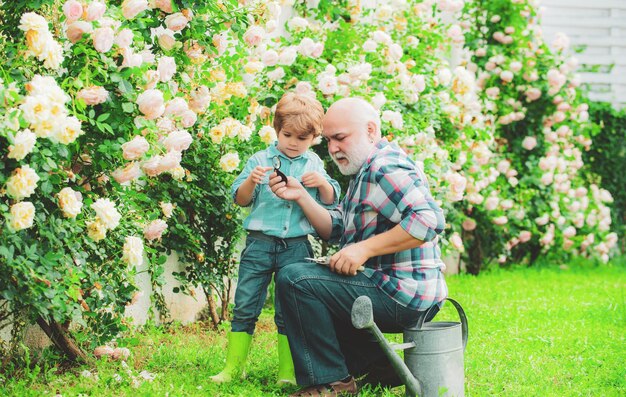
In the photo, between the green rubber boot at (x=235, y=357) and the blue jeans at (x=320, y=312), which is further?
the green rubber boot at (x=235, y=357)

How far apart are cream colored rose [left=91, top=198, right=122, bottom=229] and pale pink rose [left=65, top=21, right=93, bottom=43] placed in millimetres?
557

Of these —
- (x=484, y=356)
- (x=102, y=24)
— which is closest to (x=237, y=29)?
(x=102, y=24)

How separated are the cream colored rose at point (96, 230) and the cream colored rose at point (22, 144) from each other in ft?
1.79

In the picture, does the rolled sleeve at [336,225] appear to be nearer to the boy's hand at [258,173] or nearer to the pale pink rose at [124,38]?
the boy's hand at [258,173]

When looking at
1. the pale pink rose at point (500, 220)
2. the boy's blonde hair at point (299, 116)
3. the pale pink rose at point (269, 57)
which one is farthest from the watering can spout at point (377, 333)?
the pale pink rose at point (500, 220)

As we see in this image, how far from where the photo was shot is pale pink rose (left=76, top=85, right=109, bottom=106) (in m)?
2.79

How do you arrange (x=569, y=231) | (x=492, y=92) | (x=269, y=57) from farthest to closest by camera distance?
1. (x=569, y=231)
2. (x=492, y=92)
3. (x=269, y=57)

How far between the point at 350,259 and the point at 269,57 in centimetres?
164

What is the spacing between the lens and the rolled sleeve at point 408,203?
2.92 metres

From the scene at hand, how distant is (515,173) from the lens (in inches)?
267

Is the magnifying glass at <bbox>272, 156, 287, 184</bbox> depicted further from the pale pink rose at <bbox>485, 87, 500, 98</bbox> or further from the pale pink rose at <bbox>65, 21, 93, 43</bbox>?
the pale pink rose at <bbox>485, 87, 500, 98</bbox>

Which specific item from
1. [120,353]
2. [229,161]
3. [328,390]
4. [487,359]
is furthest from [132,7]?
[487,359]

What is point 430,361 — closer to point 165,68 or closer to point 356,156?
point 356,156

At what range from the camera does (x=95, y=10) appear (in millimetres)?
2785
